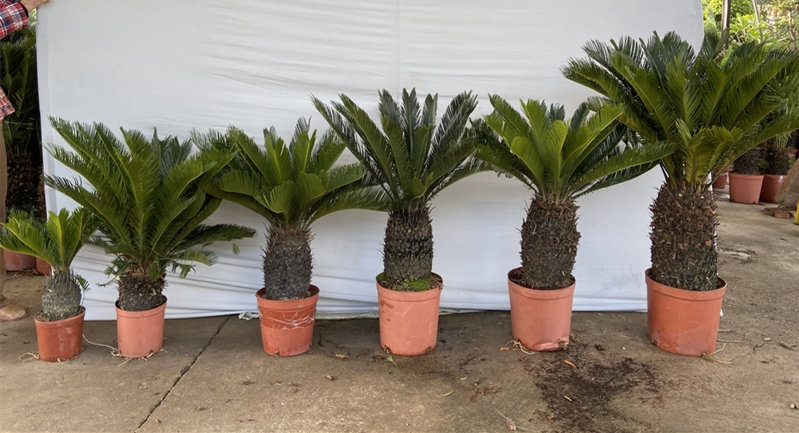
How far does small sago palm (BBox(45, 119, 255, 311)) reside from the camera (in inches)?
134

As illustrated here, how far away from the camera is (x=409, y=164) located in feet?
12.0

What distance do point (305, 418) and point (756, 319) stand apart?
152 inches

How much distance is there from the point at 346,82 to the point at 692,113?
256cm

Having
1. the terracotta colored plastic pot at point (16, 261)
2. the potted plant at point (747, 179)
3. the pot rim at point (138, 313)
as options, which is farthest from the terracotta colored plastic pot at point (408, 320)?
the potted plant at point (747, 179)

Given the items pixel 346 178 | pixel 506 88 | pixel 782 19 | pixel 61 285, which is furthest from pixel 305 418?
pixel 782 19

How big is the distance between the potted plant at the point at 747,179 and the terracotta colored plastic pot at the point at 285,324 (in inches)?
344

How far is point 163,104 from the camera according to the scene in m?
4.28

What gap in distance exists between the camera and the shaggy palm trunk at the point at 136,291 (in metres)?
3.71

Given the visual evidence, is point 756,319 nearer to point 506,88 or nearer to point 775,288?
point 775,288

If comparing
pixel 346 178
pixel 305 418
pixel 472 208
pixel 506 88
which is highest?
pixel 506 88

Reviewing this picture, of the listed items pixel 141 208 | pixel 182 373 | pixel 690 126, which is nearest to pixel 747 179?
pixel 690 126

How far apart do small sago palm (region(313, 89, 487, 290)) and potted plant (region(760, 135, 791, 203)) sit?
836 centimetres

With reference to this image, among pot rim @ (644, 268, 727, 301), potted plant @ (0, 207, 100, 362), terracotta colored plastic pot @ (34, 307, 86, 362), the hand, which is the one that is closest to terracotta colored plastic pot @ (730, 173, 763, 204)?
pot rim @ (644, 268, 727, 301)

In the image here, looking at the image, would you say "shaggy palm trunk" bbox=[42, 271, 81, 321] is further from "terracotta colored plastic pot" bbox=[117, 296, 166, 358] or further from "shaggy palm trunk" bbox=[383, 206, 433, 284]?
"shaggy palm trunk" bbox=[383, 206, 433, 284]
